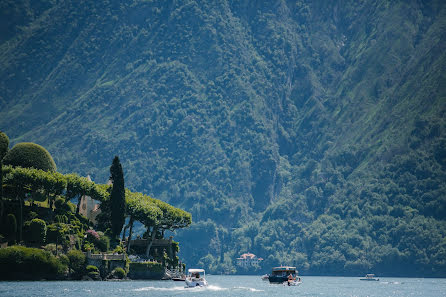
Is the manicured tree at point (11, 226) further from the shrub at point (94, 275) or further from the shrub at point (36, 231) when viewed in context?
the shrub at point (94, 275)

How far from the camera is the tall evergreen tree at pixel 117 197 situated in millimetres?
159625

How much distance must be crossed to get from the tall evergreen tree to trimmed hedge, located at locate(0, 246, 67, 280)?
21.3m

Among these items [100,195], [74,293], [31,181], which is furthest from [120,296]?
[100,195]

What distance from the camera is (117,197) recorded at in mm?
159625

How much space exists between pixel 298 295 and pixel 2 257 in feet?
154

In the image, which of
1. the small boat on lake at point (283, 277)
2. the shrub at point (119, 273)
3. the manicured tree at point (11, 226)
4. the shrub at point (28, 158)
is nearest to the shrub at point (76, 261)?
the shrub at point (119, 273)

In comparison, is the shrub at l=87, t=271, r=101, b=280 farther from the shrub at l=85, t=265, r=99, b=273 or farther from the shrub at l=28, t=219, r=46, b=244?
the shrub at l=28, t=219, r=46, b=244

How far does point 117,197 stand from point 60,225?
15.6m

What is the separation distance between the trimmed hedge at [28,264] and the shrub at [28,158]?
24865mm

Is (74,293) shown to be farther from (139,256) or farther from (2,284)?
(139,256)

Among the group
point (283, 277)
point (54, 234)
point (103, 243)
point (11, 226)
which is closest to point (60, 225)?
point (54, 234)

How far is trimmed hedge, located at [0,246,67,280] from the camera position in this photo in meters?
132

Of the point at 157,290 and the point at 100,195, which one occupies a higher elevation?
the point at 100,195

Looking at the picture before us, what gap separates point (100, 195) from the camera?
16238 cm
